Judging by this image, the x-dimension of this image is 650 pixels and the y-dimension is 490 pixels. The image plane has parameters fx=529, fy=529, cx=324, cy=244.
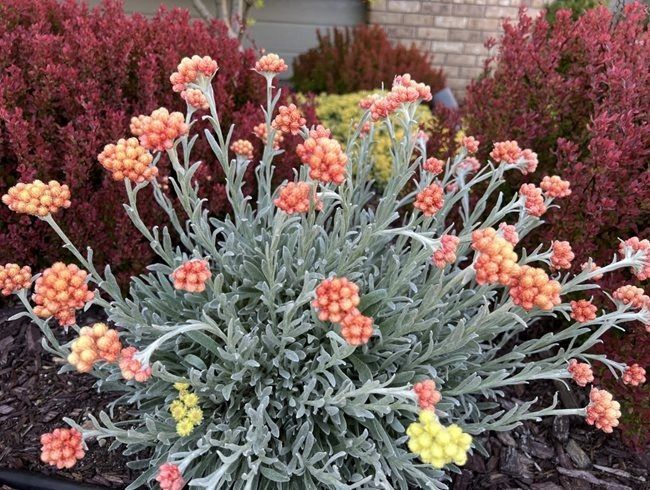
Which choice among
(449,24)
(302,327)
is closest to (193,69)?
(302,327)

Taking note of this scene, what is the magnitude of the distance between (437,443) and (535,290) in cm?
45

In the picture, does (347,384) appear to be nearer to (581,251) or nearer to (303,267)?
(303,267)

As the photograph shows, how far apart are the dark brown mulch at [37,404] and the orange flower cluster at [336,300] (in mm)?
1112

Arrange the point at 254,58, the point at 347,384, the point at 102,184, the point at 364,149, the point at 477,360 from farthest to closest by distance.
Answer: the point at 254,58
the point at 102,184
the point at 364,149
the point at 477,360
the point at 347,384

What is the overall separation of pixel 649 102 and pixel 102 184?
91.5 inches

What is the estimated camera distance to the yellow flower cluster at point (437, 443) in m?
1.02

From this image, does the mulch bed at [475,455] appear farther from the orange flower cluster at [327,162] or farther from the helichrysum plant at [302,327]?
the orange flower cluster at [327,162]

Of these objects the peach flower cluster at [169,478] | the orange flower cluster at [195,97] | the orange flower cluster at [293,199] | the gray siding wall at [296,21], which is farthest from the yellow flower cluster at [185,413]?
the gray siding wall at [296,21]

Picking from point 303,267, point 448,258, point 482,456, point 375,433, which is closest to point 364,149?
point 303,267

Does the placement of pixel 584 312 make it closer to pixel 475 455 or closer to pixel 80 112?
pixel 475 455

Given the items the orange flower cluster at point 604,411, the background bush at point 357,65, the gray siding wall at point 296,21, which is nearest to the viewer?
the orange flower cluster at point 604,411

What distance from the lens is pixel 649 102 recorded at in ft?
6.86

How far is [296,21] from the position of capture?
6.03 metres

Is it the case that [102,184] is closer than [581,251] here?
No
